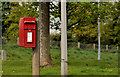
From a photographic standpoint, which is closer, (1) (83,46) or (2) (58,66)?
(2) (58,66)

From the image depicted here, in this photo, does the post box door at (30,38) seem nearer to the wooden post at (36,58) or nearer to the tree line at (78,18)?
the wooden post at (36,58)

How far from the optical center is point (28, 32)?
7219mm

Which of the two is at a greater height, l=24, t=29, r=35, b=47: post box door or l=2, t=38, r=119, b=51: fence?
l=24, t=29, r=35, b=47: post box door

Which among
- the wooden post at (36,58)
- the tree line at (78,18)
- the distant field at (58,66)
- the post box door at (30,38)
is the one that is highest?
the tree line at (78,18)

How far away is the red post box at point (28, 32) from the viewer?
7.12 m

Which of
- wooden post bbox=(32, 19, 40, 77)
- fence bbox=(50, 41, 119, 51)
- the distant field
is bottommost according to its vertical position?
the distant field

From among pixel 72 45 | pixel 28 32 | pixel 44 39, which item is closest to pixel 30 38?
pixel 28 32

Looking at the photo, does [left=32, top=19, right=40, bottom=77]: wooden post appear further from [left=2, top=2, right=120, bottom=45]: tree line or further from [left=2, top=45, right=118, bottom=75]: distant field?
[left=2, top=2, right=120, bottom=45]: tree line

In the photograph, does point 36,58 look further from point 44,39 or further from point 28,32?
point 44,39

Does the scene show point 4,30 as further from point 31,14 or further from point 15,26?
point 31,14

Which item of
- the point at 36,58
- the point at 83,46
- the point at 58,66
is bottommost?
the point at 58,66

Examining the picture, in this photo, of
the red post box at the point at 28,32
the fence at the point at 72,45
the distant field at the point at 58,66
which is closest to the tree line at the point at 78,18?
the fence at the point at 72,45

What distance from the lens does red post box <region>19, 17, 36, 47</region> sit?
23.4 ft

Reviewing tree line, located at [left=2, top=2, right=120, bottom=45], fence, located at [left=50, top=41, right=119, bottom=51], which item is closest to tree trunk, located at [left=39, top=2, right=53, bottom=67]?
tree line, located at [left=2, top=2, right=120, bottom=45]
